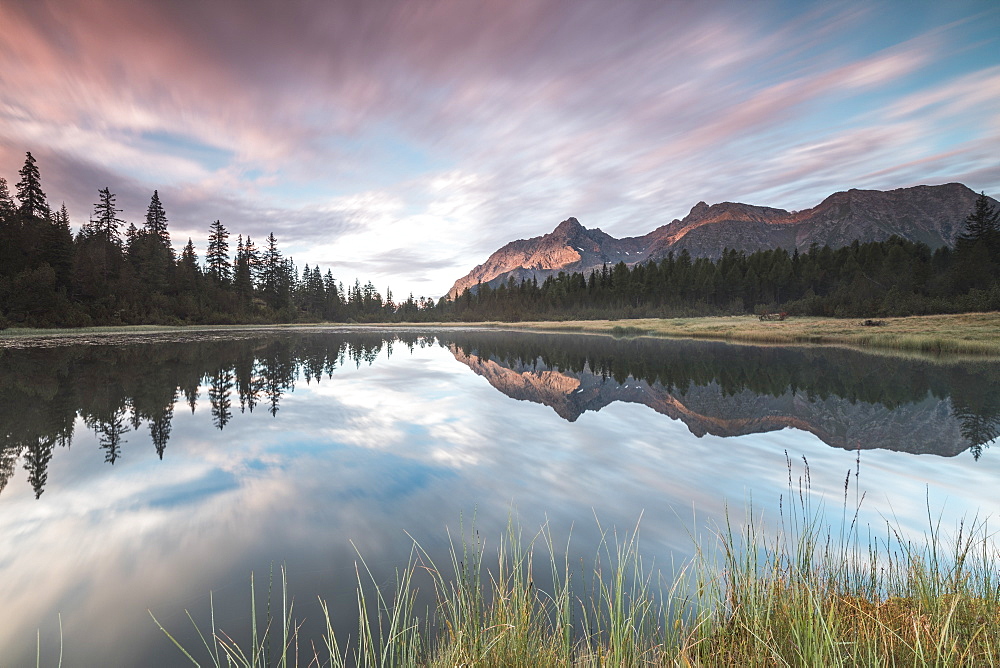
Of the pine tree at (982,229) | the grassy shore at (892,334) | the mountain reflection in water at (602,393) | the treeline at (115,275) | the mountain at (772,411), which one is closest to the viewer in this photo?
the mountain reflection in water at (602,393)

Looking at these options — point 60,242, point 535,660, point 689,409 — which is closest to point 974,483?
point 689,409

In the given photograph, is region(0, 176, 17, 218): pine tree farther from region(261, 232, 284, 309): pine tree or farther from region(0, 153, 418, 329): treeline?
region(261, 232, 284, 309): pine tree

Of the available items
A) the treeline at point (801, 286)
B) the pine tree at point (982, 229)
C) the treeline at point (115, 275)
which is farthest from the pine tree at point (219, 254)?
the pine tree at point (982, 229)

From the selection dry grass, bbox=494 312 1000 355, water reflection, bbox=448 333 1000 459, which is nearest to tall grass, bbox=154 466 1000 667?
water reflection, bbox=448 333 1000 459

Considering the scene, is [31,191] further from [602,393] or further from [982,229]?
[982,229]

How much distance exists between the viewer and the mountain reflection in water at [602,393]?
29.0ft

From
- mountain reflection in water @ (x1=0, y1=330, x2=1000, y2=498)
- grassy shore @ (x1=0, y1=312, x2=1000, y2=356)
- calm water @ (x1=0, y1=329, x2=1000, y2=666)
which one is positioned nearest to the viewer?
calm water @ (x1=0, y1=329, x2=1000, y2=666)

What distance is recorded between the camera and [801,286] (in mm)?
73375

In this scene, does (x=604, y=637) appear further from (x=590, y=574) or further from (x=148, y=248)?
(x=148, y=248)

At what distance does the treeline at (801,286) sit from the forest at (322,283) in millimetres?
203

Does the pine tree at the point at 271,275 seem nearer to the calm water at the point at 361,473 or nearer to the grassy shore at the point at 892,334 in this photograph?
the grassy shore at the point at 892,334

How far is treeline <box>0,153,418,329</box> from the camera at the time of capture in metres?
41.0

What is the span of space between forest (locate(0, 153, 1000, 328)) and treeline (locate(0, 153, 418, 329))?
0.15 meters

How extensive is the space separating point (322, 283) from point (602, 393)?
10272 centimetres
